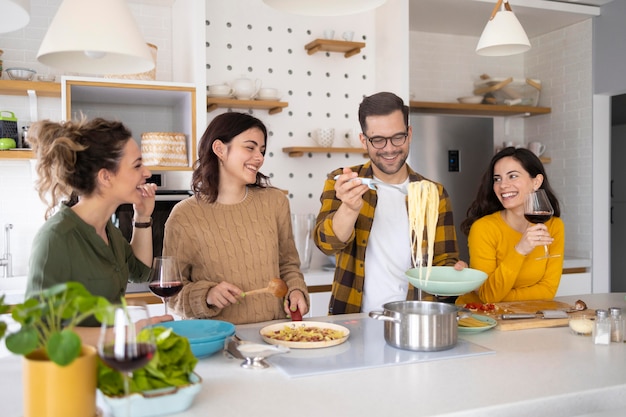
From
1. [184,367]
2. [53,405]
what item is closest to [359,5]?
[184,367]

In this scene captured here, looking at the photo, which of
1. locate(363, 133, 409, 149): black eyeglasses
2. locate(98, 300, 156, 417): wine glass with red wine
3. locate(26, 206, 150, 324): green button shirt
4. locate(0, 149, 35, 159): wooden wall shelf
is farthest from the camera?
locate(0, 149, 35, 159): wooden wall shelf

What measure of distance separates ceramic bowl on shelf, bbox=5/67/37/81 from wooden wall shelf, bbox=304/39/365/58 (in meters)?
1.87

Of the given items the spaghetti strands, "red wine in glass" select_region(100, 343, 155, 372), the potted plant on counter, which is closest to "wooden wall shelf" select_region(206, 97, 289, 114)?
the spaghetti strands

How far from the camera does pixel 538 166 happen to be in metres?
2.87

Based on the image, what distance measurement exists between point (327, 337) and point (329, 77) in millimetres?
3076

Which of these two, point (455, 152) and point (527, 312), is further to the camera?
point (455, 152)

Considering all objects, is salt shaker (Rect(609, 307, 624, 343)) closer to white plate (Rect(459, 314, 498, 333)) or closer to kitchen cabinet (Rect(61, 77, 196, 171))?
white plate (Rect(459, 314, 498, 333))

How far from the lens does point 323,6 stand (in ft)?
6.68

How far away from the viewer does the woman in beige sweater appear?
7.82 ft

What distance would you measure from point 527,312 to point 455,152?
2.70 m

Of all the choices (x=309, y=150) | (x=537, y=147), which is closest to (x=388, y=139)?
(x=309, y=150)

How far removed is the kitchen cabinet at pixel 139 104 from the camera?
375 centimetres

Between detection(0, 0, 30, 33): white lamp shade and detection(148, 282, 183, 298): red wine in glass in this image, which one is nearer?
detection(0, 0, 30, 33): white lamp shade

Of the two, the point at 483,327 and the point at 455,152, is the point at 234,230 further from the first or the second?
the point at 455,152
